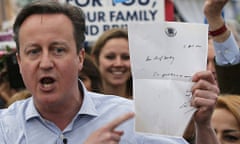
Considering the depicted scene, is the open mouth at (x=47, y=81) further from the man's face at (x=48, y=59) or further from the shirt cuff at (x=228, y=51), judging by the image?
the shirt cuff at (x=228, y=51)

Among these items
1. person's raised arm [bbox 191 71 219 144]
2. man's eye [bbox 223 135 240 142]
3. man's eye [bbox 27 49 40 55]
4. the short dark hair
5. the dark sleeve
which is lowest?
man's eye [bbox 223 135 240 142]

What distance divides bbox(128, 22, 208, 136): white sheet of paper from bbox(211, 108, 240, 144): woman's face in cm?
130

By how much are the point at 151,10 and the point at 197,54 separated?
4.67 metres

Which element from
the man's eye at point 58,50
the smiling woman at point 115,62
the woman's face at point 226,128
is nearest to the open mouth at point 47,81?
the man's eye at point 58,50

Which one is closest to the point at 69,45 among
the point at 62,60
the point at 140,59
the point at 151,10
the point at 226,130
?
the point at 62,60

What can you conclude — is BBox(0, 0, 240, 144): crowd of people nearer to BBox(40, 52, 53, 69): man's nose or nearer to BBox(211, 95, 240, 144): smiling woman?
BBox(40, 52, 53, 69): man's nose

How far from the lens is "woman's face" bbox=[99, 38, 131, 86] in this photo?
6.59m

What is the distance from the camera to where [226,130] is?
4.58 m

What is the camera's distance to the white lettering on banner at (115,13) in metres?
7.96

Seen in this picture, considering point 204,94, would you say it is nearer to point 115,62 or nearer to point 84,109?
point 84,109

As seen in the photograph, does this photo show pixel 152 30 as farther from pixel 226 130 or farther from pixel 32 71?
pixel 226 130

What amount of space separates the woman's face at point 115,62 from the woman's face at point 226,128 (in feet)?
6.54

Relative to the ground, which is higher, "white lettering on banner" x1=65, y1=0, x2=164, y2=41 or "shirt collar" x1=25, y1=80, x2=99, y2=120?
"white lettering on banner" x1=65, y1=0, x2=164, y2=41

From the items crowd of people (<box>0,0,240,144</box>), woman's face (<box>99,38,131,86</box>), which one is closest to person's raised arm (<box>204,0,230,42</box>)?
woman's face (<box>99,38,131,86</box>)
